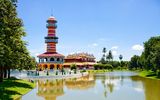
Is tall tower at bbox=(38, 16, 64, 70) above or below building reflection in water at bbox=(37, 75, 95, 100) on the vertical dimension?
above

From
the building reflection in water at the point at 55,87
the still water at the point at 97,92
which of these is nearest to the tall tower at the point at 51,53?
the building reflection in water at the point at 55,87

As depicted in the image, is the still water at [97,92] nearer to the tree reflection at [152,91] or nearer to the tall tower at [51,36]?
the tree reflection at [152,91]

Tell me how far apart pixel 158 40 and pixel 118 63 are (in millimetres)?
100943

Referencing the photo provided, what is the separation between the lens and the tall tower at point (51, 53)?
302 ft

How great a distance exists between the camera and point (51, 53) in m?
93.7

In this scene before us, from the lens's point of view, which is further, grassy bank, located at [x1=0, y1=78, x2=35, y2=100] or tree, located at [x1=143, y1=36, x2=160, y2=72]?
tree, located at [x1=143, y1=36, x2=160, y2=72]

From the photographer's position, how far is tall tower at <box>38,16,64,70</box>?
92.1 meters

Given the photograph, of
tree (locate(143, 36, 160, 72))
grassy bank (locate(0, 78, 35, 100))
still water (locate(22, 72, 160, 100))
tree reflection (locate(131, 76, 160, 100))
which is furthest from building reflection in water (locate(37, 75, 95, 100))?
tree (locate(143, 36, 160, 72))

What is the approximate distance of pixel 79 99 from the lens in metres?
28.3

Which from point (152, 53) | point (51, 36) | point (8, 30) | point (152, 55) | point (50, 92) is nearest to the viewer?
point (8, 30)

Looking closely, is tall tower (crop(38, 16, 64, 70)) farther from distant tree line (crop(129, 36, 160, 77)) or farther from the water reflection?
the water reflection

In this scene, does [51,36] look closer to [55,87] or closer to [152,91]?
[55,87]

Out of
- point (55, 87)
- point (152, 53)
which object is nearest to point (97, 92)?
point (55, 87)

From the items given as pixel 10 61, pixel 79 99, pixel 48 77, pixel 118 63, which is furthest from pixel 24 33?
pixel 118 63
